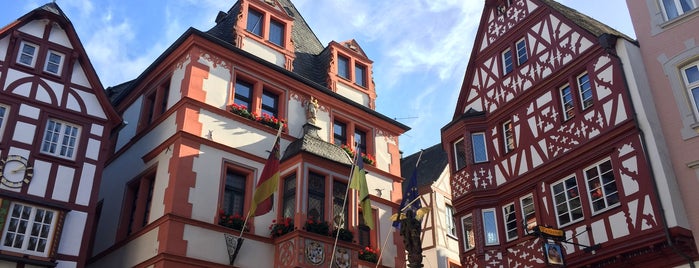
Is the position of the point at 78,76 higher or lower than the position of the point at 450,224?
higher

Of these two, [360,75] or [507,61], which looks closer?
[507,61]

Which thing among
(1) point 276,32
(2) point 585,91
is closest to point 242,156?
(1) point 276,32

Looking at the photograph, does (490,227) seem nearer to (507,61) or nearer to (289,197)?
(507,61)

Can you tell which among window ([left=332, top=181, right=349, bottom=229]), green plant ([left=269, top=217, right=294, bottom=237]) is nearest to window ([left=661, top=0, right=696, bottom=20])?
window ([left=332, top=181, right=349, bottom=229])

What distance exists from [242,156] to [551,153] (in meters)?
9.18

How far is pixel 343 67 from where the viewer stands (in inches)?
963

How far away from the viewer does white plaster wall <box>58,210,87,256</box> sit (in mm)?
16422

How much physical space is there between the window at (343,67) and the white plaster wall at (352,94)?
1.80 ft

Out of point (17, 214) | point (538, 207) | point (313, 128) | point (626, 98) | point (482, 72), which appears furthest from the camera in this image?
point (482, 72)

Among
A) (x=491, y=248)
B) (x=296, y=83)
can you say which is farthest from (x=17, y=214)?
(x=491, y=248)

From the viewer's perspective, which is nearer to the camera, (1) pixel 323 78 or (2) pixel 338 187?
(2) pixel 338 187

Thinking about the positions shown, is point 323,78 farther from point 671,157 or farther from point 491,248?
point 671,157

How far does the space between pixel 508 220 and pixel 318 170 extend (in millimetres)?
6163

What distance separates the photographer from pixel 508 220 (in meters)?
20.0
